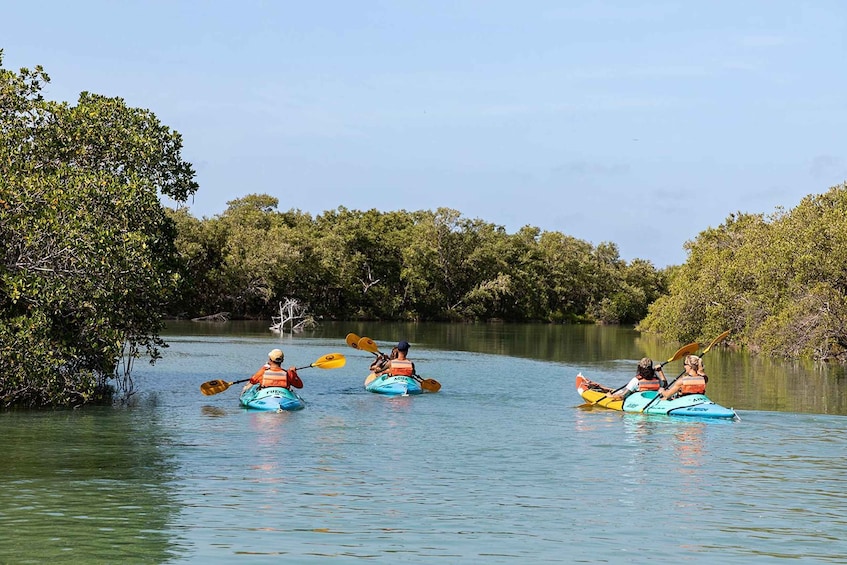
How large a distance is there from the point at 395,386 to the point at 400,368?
0.63m

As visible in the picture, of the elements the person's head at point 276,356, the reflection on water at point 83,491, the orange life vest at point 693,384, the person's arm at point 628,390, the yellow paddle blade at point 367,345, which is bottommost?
the reflection on water at point 83,491

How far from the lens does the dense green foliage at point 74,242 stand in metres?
21.1

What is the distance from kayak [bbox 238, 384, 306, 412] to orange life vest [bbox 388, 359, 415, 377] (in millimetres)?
4842

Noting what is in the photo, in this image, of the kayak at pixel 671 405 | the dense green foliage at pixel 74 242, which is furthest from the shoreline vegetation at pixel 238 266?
the kayak at pixel 671 405

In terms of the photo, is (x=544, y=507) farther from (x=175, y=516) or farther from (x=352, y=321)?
(x=352, y=321)

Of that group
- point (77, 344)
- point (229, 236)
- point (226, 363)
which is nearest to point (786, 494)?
point (77, 344)

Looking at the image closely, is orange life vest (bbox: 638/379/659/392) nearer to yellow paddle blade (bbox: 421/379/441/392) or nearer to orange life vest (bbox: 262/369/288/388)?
yellow paddle blade (bbox: 421/379/441/392)

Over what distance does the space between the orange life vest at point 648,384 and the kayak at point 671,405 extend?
0.12 m

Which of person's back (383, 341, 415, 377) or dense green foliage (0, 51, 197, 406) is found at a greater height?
dense green foliage (0, 51, 197, 406)

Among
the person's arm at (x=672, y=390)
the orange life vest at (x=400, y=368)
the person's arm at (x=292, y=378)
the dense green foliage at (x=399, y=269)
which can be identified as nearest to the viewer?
the person's arm at (x=672, y=390)

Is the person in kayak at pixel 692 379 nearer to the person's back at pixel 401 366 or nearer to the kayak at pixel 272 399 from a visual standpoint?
the person's back at pixel 401 366

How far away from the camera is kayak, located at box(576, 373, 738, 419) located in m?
22.8

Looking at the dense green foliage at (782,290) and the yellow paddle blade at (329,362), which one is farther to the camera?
the dense green foliage at (782,290)

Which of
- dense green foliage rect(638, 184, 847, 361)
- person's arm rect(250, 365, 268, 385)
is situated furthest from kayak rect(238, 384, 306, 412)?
dense green foliage rect(638, 184, 847, 361)
